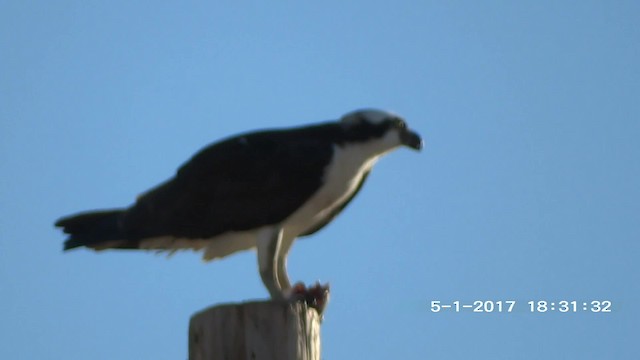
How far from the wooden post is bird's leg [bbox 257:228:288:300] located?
172 centimetres

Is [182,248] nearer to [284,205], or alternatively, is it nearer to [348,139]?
[284,205]

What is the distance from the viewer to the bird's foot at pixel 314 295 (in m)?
7.93

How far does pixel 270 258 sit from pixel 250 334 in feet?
7.17

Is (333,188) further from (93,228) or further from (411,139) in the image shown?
(93,228)

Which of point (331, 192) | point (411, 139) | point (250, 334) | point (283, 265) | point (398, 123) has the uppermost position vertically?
point (398, 123)

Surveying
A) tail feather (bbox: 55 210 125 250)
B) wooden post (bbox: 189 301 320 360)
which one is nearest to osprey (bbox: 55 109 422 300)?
tail feather (bbox: 55 210 125 250)

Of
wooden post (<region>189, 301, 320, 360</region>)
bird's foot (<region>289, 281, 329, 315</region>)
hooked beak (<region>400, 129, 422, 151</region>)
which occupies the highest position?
hooked beak (<region>400, 129, 422, 151</region>)

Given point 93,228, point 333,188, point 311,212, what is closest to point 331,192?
point 333,188

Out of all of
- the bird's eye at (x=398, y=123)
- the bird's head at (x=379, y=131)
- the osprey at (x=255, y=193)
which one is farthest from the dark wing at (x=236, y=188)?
the bird's eye at (x=398, y=123)

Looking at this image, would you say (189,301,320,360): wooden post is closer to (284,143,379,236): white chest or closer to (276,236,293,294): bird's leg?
(276,236,293,294): bird's leg

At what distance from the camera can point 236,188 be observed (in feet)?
29.6

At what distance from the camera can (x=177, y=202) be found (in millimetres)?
A: 8914

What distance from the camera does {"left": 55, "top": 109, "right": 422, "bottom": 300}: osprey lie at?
8820 millimetres

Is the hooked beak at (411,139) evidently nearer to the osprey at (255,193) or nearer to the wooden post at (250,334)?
the osprey at (255,193)
